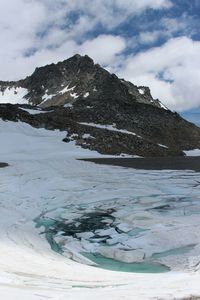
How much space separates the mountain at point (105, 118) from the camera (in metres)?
65.4

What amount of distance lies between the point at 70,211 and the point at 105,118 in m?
58.7

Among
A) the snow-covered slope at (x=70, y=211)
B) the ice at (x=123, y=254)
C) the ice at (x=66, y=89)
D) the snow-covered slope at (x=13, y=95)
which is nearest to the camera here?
the snow-covered slope at (x=70, y=211)

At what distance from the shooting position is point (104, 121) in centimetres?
7600

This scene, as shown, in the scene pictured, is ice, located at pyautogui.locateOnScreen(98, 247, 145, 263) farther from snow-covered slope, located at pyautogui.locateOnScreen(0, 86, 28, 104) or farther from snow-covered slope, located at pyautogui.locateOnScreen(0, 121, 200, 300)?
snow-covered slope, located at pyautogui.locateOnScreen(0, 86, 28, 104)

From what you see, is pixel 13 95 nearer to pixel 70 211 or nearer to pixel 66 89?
pixel 66 89

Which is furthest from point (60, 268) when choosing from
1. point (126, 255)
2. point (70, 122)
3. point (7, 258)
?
point (70, 122)

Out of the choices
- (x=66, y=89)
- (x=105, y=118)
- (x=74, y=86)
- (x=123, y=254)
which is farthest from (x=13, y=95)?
(x=123, y=254)

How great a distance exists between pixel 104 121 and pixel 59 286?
6762 centimetres

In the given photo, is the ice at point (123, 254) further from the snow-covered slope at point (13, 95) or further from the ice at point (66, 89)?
the snow-covered slope at point (13, 95)

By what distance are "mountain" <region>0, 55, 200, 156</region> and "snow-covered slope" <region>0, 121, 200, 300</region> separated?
25.9 m

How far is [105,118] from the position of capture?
77312 mm

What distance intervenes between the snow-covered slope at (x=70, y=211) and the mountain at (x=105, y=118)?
2587cm

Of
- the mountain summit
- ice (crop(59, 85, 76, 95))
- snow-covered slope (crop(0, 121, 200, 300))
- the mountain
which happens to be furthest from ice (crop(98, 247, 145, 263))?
ice (crop(59, 85, 76, 95))

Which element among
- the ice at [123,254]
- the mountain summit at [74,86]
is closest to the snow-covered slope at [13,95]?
the mountain summit at [74,86]
